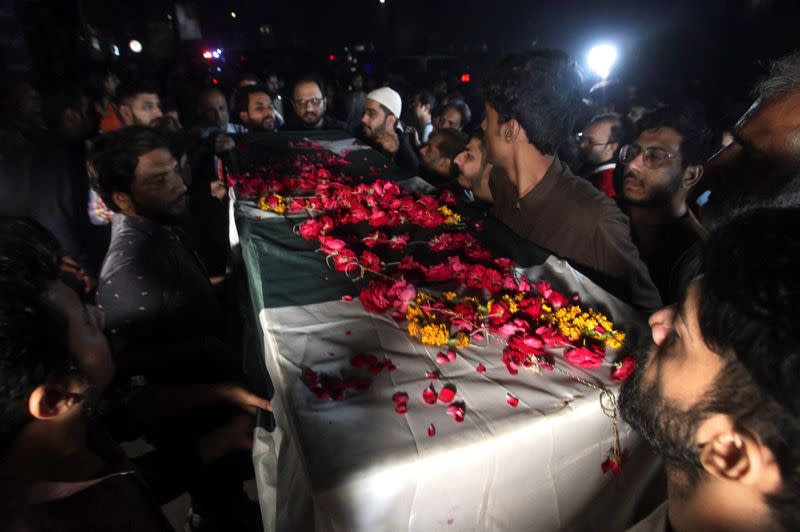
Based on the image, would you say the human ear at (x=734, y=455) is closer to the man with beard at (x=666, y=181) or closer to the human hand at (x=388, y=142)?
the man with beard at (x=666, y=181)

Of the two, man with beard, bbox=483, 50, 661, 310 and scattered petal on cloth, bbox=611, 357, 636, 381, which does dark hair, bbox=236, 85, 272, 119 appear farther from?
scattered petal on cloth, bbox=611, 357, 636, 381

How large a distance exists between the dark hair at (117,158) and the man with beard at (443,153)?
9.17 ft

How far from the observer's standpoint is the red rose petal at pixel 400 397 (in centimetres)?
122

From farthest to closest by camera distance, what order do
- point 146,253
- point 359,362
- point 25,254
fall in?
point 146,253 → point 359,362 → point 25,254

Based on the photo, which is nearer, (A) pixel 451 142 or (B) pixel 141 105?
(A) pixel 451 142

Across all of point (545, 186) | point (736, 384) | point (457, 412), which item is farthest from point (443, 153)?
point (736, 384)

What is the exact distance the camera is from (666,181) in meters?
3.04

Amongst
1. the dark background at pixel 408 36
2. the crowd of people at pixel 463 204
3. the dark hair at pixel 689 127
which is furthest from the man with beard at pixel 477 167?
the dark background at pixel 408 36

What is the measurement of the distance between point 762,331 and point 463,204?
236 cm

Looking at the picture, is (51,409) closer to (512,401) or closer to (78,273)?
(512,401)

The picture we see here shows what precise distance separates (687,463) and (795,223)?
0.66 m

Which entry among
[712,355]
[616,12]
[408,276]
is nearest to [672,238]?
[408,276]

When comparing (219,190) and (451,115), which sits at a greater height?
(451,115)

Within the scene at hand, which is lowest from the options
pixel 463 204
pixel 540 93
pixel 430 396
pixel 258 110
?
pixel 430 396
